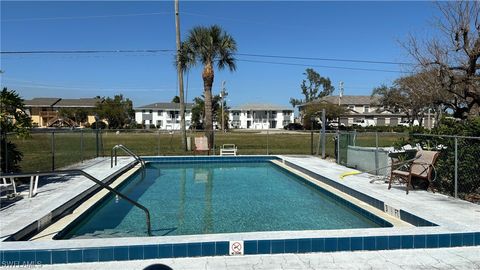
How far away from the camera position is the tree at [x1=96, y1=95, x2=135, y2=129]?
2709 inches

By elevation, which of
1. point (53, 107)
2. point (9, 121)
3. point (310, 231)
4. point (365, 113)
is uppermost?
point (53, 107)

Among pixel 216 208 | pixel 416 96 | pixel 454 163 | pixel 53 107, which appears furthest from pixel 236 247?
pixel 53 107

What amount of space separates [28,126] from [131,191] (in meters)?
2.97

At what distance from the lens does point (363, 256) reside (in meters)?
4.71

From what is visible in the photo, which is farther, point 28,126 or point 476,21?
point 476,21

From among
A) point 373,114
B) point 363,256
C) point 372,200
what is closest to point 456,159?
point 372,200

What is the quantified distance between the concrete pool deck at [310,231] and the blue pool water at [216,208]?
2.16 feet

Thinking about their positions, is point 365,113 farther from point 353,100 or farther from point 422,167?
point 422,167

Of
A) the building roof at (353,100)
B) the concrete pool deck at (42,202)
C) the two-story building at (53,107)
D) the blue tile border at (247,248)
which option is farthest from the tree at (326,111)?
the blue tile border at (247,248)

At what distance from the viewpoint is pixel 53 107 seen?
3226 inches

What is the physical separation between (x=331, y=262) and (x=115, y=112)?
69.1 metres

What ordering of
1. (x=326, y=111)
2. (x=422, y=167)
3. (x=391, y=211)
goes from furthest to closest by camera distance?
(x=326, y=111) → (x=422, y=167) → (x=391, y=211)

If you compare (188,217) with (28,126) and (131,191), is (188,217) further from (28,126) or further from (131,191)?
(28,126)

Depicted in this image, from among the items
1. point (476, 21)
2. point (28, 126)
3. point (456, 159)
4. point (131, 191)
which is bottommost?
point (131, 191)
